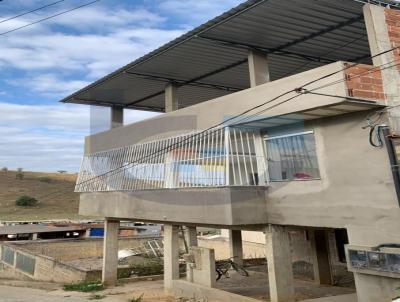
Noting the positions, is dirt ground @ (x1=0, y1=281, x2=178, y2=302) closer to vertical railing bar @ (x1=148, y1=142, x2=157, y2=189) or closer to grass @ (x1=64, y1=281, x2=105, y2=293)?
grass @ (x1=64, y1=281, x2=105, y2=293)

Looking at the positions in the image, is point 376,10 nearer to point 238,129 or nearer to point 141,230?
point 238,129

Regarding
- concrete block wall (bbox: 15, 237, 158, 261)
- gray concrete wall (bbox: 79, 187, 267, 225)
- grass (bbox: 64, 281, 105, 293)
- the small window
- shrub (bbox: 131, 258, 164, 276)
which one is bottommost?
grass (bbox: 64, 281, 105, 293)

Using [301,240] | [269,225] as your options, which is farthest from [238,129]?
[301,240]

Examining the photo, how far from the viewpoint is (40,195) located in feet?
255

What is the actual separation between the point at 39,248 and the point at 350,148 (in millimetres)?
22974

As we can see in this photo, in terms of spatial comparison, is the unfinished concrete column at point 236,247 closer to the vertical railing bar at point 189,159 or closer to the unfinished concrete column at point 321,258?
the unfinished concrete column at point 321,258

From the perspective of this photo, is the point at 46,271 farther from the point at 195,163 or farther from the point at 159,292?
the point at 195,163

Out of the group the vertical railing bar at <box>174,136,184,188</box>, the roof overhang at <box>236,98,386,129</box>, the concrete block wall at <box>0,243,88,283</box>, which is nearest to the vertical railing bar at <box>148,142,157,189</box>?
the vertical railing bar at <box>174,136,184,188</box>

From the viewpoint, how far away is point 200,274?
41.4ft

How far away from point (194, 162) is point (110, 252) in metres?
8.06

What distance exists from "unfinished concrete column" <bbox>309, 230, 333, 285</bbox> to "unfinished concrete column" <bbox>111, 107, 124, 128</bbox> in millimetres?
9638

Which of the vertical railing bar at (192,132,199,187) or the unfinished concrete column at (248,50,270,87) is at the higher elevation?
the unfinished concrete column at (248,50,270,87)

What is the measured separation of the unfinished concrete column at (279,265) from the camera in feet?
31.9

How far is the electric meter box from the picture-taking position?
7.32 m
